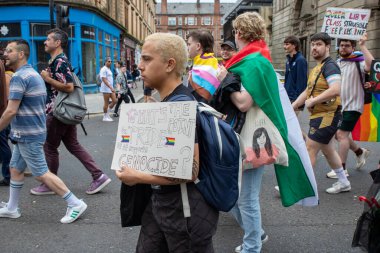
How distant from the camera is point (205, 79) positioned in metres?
3.37

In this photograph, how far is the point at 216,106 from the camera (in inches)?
112

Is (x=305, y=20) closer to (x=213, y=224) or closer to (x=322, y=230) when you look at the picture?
(x=322, y=230)

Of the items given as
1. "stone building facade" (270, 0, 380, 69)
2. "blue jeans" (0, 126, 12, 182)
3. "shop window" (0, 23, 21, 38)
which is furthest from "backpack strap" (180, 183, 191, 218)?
"shop window" (0, 23, 21, 38)

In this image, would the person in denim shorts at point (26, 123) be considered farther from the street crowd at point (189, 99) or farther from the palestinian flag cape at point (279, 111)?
the palestinian flag cape at point (279, 111)

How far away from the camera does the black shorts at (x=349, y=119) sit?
5.11 metres

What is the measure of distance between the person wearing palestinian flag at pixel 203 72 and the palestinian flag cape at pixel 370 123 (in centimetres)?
291

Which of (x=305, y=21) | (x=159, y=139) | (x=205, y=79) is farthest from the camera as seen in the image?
(x=305, y=21)

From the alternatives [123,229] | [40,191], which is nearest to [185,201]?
[123,229]

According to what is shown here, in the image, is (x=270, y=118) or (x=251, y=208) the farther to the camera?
(x=251, y=208)

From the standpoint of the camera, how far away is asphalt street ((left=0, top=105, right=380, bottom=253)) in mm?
3469

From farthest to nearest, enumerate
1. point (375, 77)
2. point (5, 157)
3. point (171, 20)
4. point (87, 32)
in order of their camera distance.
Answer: point (171, 20)
point (87, 32)
point (5, 157)
point (375, 77)

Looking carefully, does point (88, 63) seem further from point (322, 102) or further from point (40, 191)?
point (322, 102)

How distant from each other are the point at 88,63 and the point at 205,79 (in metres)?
19.7

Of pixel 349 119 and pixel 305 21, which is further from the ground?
pixel 305 21
